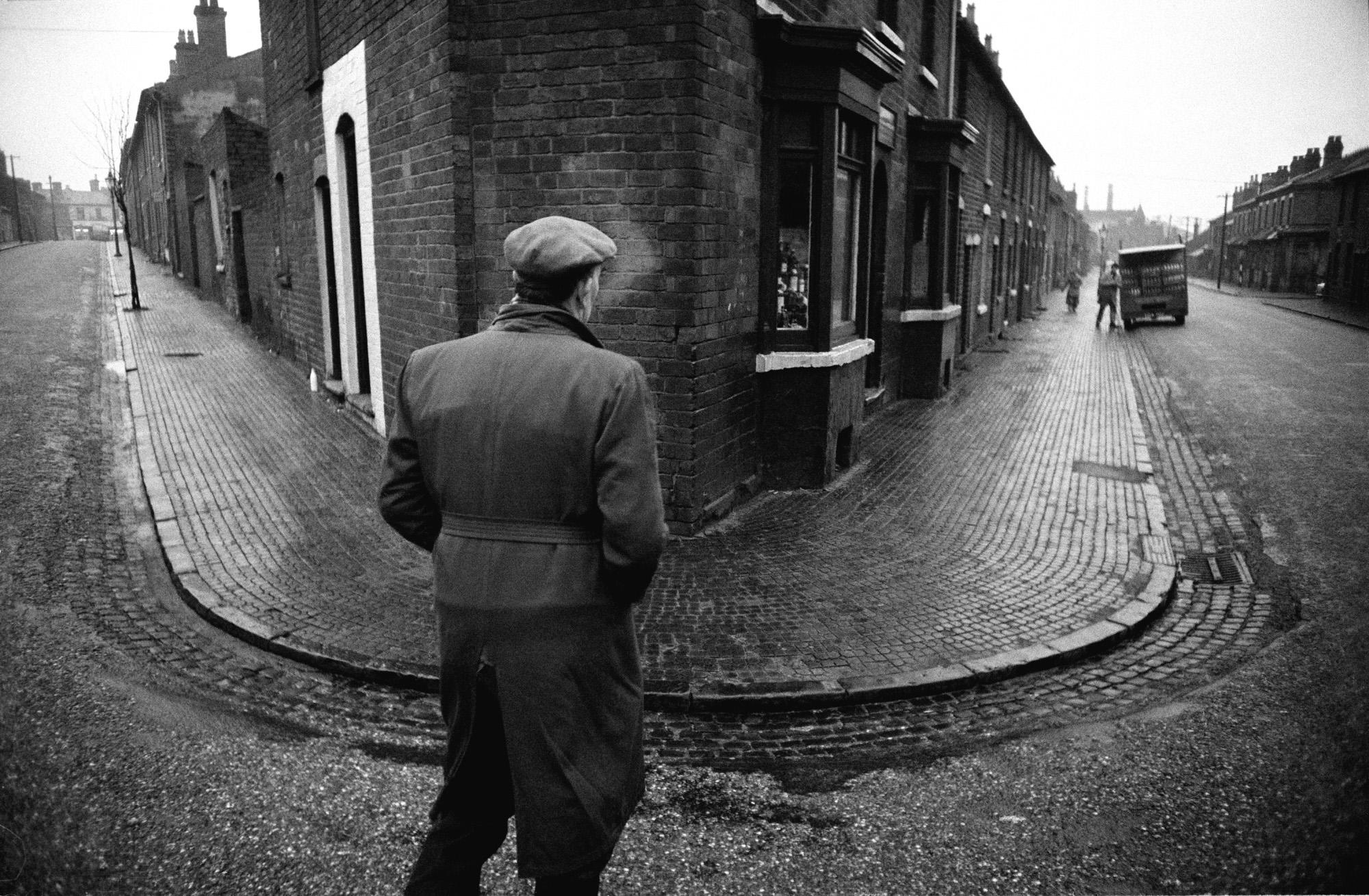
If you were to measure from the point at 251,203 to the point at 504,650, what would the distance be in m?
18.4

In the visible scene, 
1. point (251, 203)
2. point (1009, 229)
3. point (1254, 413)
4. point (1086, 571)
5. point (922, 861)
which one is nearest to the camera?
point (922, 861)

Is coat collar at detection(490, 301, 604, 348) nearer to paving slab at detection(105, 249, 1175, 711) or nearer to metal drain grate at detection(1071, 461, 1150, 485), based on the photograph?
paving slab at detection(105, 249, 1175, 711)

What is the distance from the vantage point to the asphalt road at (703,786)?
3.30 m

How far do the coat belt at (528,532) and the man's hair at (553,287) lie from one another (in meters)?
0.58

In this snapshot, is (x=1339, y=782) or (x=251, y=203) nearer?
(x=1339, y=782)

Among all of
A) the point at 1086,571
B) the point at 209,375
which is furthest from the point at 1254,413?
the point at 209,375

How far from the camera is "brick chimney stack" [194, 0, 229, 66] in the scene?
144 ft

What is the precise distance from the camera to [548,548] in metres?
2.37

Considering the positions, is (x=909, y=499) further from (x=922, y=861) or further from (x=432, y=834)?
(x=432, y=834)

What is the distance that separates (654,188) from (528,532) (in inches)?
201

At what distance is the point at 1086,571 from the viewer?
267 inches

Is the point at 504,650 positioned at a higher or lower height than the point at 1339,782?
higher

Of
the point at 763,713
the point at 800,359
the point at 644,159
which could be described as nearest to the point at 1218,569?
the point at 800,359

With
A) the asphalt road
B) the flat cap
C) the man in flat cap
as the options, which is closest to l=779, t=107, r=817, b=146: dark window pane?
the asphalt road
